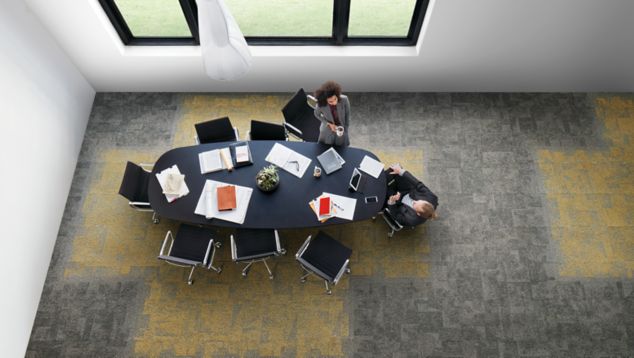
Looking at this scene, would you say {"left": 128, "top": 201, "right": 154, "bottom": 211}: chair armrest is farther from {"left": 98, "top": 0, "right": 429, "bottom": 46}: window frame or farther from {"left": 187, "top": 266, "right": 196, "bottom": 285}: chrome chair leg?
{"left": 98, "top": 0, "right": 429, "bottom": 46}: window frame

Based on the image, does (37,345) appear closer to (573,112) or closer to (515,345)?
(515,345)

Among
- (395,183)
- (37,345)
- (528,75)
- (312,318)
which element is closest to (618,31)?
(528,75)

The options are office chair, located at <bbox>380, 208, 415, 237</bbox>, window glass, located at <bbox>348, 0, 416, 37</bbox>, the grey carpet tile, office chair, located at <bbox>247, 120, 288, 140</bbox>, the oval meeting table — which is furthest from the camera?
window glass, located at <bbox>348, 0, 416, 37</bbox>

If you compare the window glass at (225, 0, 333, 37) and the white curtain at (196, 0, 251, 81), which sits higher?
the white curtain at (196, 0, 251, 81)

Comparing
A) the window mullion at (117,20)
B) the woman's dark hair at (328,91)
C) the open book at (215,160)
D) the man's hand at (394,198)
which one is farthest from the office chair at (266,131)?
the window mullion at (117,20)

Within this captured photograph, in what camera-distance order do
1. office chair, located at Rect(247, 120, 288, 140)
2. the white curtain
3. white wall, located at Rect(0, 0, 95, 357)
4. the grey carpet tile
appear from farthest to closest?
office chair, located at Rect(247, 120, 288, 140), the grey carpet tile, white wall, located at Rect(0, 0, 95, 357), the white curtain

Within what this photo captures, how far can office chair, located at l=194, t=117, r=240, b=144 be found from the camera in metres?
5.40

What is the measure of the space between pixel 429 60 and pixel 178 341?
449cm

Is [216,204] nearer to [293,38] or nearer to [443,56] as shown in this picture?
[293,38]

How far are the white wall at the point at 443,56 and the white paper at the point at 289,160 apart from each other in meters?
1.47

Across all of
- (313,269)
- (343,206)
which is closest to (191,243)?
(313,269)

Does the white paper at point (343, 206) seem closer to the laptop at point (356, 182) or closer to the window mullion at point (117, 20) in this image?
the laptop at point (356, 182)

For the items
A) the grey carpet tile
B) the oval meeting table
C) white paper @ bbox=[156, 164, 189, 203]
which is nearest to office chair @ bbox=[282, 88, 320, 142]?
the oval meeting table

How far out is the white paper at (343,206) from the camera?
15.3 feet
